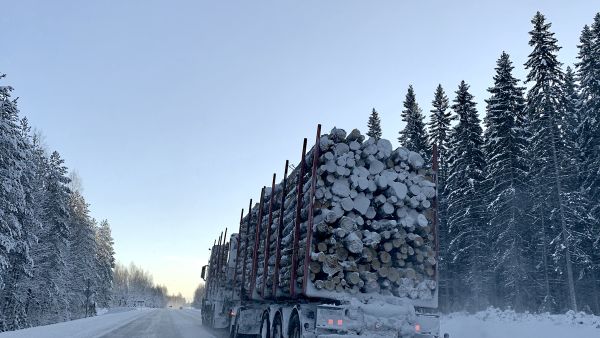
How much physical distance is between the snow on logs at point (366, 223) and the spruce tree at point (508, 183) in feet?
71.1

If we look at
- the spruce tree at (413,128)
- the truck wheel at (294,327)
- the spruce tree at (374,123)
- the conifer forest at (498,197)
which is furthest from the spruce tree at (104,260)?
the truck wheel at (294,327)

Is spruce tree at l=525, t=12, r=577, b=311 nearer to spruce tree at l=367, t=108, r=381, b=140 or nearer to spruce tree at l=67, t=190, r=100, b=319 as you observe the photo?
spruce tree at l=367, t=108, r=381, b=140

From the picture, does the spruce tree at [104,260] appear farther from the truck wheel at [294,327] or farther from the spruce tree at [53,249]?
the truck wheel at [294,327]

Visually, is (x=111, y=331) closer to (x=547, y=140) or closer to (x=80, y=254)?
(x=547, y=140)

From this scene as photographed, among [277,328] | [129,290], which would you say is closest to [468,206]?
[277,328]

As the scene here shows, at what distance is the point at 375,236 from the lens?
25.7 ft

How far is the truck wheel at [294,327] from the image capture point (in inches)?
311

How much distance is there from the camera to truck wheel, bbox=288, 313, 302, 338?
7.89 m

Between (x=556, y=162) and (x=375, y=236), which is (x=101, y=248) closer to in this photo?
(x=556, y=162)

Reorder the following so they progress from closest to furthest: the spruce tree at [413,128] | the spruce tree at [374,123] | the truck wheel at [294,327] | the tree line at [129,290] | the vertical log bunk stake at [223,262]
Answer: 1. the truck wheel at [294,327]
2. the vertical log bunk stake at [223,262]
3. the spruce tree at [413,128]
4. the spruce tree at [374,123]
5. the tree line at [129,290]

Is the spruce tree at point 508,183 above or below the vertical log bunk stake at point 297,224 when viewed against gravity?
above

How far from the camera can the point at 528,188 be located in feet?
94.7

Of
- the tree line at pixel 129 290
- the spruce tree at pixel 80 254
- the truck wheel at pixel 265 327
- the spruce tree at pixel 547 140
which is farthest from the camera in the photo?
the tree line at pixel 129 290

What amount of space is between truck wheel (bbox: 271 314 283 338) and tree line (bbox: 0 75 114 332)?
1747 cm
